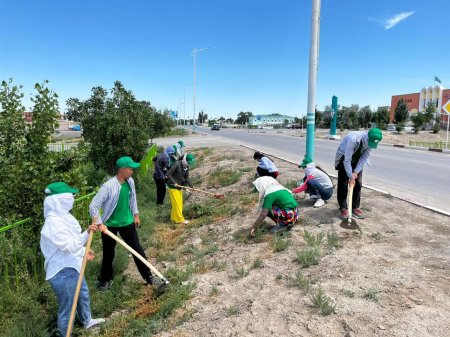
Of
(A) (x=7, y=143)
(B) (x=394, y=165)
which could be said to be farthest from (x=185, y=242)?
(B) (x=394, y=165)

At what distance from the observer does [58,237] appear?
3.04 meters

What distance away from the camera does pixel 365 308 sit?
9.83ft

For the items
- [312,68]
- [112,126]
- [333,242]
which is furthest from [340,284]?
[112,126]

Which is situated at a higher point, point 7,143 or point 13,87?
point 13,87

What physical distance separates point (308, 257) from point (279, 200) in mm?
1101

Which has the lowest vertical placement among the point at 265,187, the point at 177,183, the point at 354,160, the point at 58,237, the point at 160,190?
the point at 160,190

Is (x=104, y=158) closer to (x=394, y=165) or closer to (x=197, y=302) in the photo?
(x=197, y=302)

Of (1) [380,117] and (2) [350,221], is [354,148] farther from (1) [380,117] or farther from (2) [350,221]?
(1) [380,117]

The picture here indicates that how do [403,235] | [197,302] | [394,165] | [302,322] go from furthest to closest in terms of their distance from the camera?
[394,165] → [403,235] → [197,302] → [302,322]

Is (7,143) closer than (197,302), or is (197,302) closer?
(197,302)

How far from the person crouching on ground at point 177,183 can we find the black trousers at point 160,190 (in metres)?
1.28

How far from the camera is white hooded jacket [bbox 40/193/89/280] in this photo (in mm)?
3051

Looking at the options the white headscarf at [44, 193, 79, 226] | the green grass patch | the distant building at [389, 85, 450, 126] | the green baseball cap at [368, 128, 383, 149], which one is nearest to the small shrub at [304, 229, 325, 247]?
the green baseball cap at [368, 128, 383, 149]

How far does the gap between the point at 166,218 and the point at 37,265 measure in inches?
127
